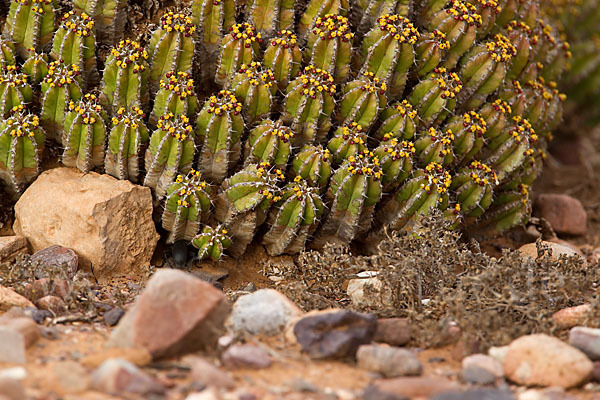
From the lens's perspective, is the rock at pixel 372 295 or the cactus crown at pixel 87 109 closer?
the rock at pixel 372 295

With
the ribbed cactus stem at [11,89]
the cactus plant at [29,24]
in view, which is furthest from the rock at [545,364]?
the cactus plant at [29,24]

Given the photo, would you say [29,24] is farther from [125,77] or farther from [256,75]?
[256,75]

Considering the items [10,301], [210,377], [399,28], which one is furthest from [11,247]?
[399,28]

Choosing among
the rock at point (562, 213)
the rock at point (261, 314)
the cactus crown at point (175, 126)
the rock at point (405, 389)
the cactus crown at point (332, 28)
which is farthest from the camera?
the rock at point (562, 213)

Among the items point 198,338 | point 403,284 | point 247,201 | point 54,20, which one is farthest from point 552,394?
Answer: point 54,20

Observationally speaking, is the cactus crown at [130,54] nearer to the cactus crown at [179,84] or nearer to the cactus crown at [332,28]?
the cactus crown at [179,84]
